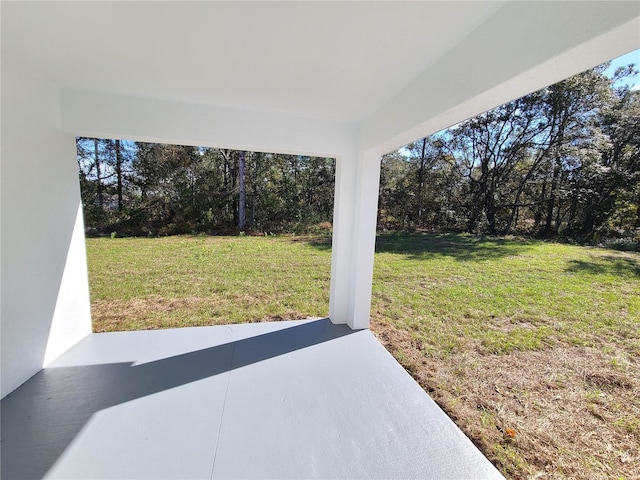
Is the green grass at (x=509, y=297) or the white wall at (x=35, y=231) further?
the green grass at (x=509, y=297)

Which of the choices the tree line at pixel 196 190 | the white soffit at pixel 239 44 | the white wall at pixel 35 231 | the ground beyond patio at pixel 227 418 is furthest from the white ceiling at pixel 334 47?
the tree line at pixel 196 190

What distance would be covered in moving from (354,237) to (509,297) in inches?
125

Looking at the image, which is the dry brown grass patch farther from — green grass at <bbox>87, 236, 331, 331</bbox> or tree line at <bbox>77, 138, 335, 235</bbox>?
tree line at <bbox>77, 138, 335, 235</bbox>

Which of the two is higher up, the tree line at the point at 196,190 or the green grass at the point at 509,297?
the tree line at the point at 196,190

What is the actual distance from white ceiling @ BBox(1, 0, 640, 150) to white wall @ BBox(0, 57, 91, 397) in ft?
1.12

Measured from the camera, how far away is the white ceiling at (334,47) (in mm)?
1075

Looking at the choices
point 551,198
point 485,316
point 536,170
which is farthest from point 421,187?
point 485,316

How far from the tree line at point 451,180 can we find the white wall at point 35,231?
22.9 feet

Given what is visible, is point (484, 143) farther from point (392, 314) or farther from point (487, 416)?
point (487, 416)

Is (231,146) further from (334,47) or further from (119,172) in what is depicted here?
(119,172)

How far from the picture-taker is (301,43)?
1.49 meters

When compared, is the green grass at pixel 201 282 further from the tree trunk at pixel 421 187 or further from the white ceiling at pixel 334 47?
the tree trunk at pixel 421 187

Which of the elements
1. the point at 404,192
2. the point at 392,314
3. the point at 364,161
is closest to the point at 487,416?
the point at 392,314

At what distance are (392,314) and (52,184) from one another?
3.88 m
